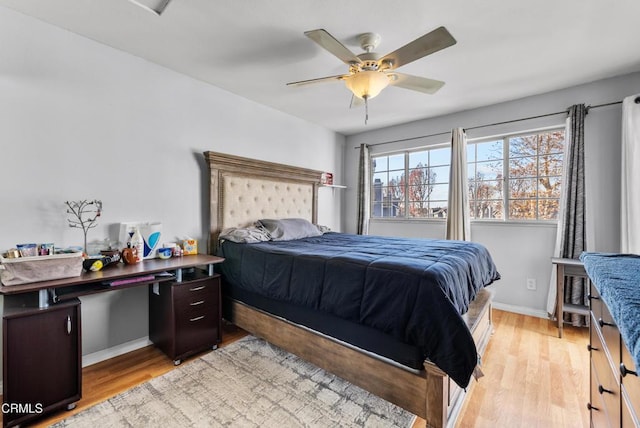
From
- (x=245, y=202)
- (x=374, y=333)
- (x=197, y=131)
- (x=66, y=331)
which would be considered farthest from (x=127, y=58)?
(x=374, y=333)

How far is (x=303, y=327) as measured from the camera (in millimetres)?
2047

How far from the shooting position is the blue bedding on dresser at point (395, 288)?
1.39m

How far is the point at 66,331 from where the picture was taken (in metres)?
1.65

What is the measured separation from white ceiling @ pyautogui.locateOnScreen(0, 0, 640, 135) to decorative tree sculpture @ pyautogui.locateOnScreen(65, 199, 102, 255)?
1286mm

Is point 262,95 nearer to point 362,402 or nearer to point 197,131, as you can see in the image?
point 197,131

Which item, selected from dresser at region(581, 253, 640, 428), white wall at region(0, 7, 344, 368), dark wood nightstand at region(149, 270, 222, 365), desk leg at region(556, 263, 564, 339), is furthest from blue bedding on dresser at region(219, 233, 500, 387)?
white wall at region(0, 7, 344, 368)

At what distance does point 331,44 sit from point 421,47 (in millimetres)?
564

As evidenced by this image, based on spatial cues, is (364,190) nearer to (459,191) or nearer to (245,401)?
(459,191)

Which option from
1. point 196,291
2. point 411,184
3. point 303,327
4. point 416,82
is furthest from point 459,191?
point 196,291

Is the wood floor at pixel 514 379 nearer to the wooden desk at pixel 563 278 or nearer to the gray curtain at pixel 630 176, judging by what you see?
the wooden desk at pixel 563 278

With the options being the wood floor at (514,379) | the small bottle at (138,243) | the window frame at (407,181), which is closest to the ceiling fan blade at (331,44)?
the small bottle at (138,243)

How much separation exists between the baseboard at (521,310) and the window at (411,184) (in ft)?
4.30

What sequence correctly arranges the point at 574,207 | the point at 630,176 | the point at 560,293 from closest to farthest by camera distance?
the point at 630,176 → the point at 560,293 → the point at 574,207

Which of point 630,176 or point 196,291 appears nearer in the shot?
point 196,291
